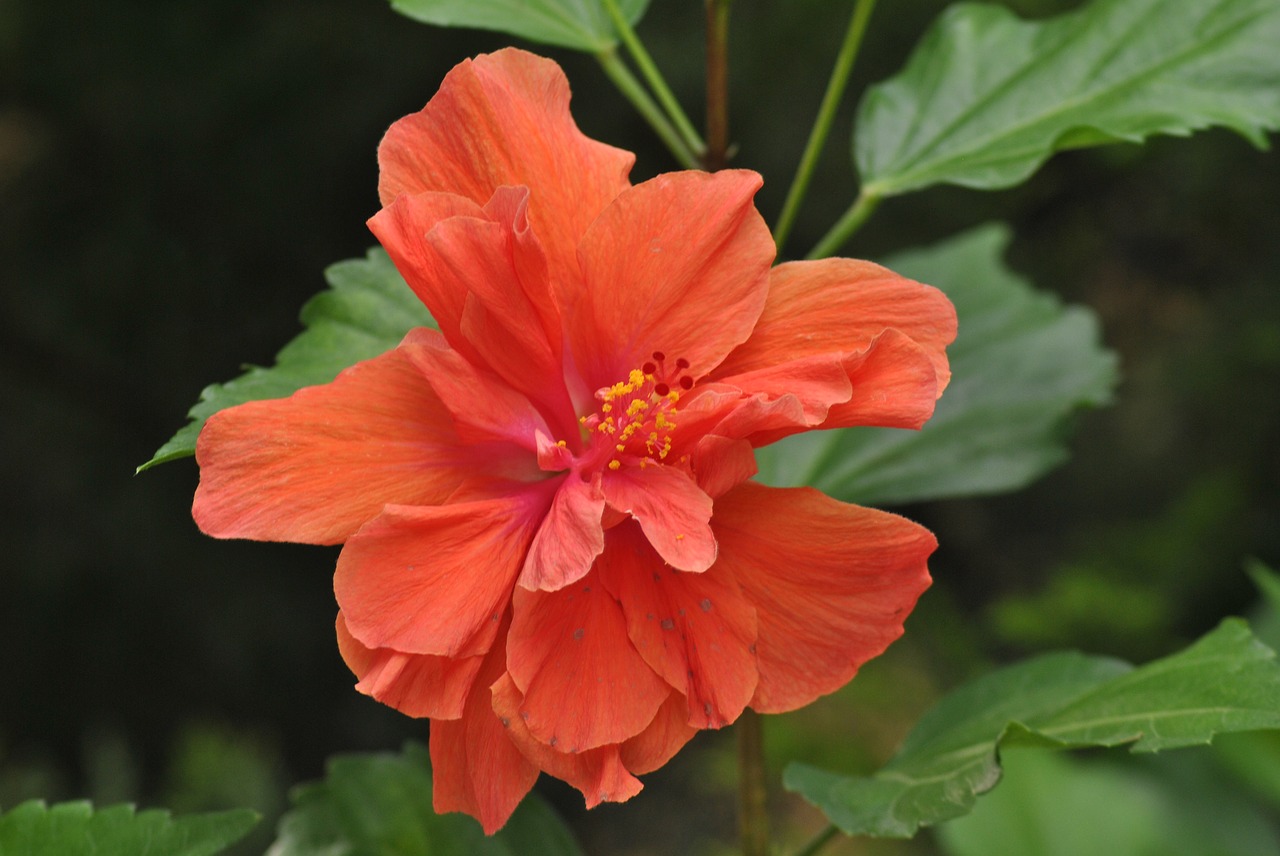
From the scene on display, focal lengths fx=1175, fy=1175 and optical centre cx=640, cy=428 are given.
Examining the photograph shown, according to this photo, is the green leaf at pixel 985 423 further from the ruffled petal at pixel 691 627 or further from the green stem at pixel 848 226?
the ruffled petal at pixel 691 627

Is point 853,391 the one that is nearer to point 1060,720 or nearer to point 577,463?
point 577,463

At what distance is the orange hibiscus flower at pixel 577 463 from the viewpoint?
0.66 meters

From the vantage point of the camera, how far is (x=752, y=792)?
3.26 feet

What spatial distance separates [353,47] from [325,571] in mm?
1100

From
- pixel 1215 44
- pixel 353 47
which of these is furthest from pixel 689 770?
pixel 1215 44

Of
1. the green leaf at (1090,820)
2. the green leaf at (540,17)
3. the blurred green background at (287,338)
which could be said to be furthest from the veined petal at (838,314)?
the blurred green background at (287,338)

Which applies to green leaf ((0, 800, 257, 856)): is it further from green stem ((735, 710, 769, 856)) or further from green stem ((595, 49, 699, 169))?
green stem ((595, 49, 699, 169))

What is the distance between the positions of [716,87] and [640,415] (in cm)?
35

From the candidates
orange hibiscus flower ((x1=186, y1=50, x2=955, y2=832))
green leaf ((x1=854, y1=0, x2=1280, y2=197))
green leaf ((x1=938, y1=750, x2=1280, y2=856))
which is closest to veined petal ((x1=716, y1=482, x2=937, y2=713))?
orange hibiscus flower ((x1=186, y1=50, x2=955, y2=832))

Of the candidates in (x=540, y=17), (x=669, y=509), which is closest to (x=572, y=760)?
(x=669, y=509)

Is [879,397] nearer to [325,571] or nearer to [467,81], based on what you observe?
[467,81]

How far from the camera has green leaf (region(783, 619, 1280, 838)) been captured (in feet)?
2.48

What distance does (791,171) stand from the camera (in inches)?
91.0

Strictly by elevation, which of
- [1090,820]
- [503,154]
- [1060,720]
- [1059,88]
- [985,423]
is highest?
[503,154]
